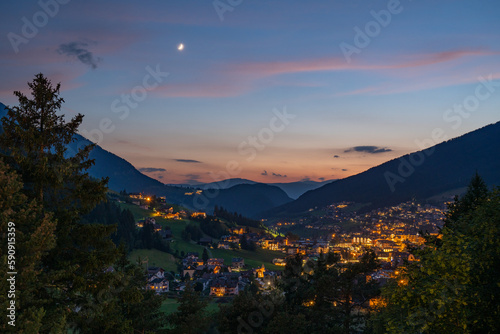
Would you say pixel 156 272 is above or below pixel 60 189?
below

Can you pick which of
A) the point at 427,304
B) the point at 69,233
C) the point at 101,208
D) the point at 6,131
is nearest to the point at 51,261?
the point at 69,233

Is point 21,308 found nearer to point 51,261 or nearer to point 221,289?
point 51,261

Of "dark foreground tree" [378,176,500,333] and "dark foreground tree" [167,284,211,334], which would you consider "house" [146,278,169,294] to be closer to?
"dark foreground tree" [167,284,211,334]

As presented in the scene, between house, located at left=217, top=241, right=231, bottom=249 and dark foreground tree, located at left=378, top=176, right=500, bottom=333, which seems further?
house, located at left=217, top=241, right=231, bottom=249

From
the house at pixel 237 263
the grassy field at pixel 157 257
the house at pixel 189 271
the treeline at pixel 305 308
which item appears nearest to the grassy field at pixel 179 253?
the grassy field at pixel 157 257

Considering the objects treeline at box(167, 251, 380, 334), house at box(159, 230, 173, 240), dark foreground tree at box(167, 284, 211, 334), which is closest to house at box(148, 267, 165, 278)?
house at box(159, 230, 173, 240)

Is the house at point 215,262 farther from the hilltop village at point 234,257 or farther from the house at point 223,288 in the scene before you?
the house at point 223,288

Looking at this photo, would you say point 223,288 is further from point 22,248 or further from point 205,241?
point 22,248

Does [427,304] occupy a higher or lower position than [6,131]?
lower

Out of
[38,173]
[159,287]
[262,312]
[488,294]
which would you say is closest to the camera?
[488,294]

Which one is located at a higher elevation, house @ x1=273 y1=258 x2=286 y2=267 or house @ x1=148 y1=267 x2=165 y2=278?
house @ x1=148 y1=267 x2=165 y2=278

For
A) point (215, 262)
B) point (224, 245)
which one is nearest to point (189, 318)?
point (215, 262)
